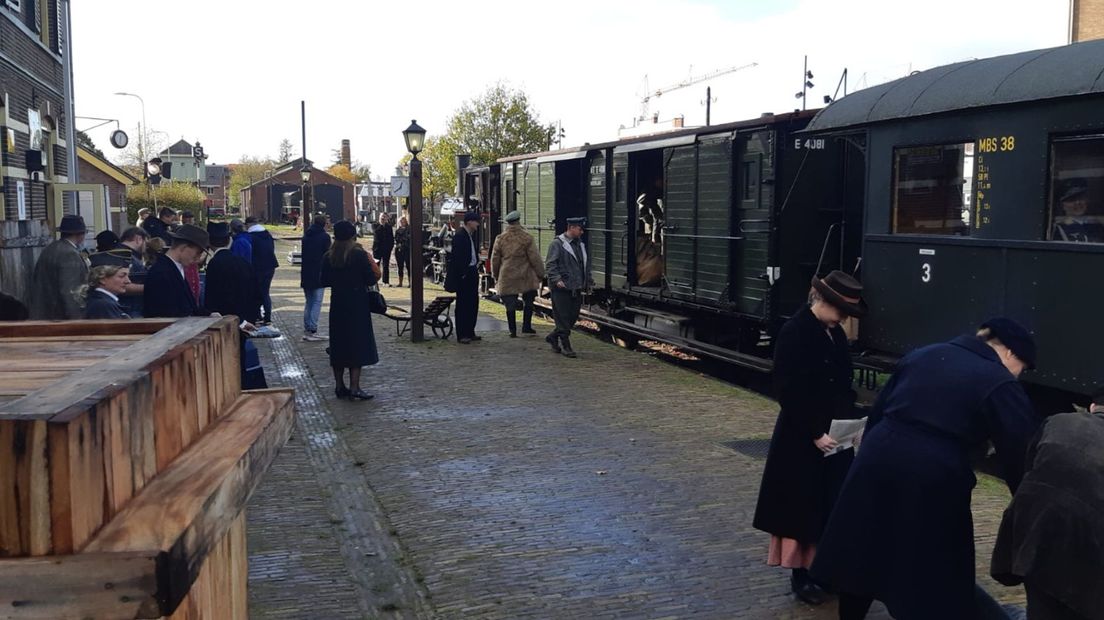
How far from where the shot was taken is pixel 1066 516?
10.7ft

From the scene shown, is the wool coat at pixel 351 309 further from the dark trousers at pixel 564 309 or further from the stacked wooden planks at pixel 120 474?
the stacked wooden planks at pixel 120 474

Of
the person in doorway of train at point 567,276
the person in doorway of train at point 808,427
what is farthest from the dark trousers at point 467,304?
the person in doorway of train at point 808,427

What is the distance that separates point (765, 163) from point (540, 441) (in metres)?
4.25

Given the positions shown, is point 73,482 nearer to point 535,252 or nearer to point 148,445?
point 148,445

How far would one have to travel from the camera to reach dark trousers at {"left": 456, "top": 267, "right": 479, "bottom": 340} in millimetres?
13992

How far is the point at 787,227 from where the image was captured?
1062 centimetres

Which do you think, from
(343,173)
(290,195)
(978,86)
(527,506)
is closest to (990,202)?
(978,86)

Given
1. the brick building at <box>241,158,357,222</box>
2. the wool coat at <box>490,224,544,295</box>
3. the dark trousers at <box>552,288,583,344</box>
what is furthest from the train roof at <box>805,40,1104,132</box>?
the brick building at <box>241,158,357,222</box>

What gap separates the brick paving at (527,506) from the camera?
16.8 feet

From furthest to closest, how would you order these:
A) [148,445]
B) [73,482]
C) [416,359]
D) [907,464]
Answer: [416,359], [907,464], [148,445], [73,482]

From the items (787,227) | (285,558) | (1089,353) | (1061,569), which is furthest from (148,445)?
(787,227)

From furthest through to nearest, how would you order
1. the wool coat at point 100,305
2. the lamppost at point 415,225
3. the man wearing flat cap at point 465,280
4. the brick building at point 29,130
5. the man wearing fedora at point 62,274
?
the lamppost at point 415,225 → the man wearing flat cap at point 465,280 → the brick building at point 29,130 → the man wearing fedora at point 62,274 → the wool coat at point 100,305

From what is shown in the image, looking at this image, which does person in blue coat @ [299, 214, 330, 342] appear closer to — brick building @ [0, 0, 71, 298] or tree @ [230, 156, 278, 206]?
brick building @ [0, 0, 71, 298]

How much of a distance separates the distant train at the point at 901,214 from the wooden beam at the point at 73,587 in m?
6.61
